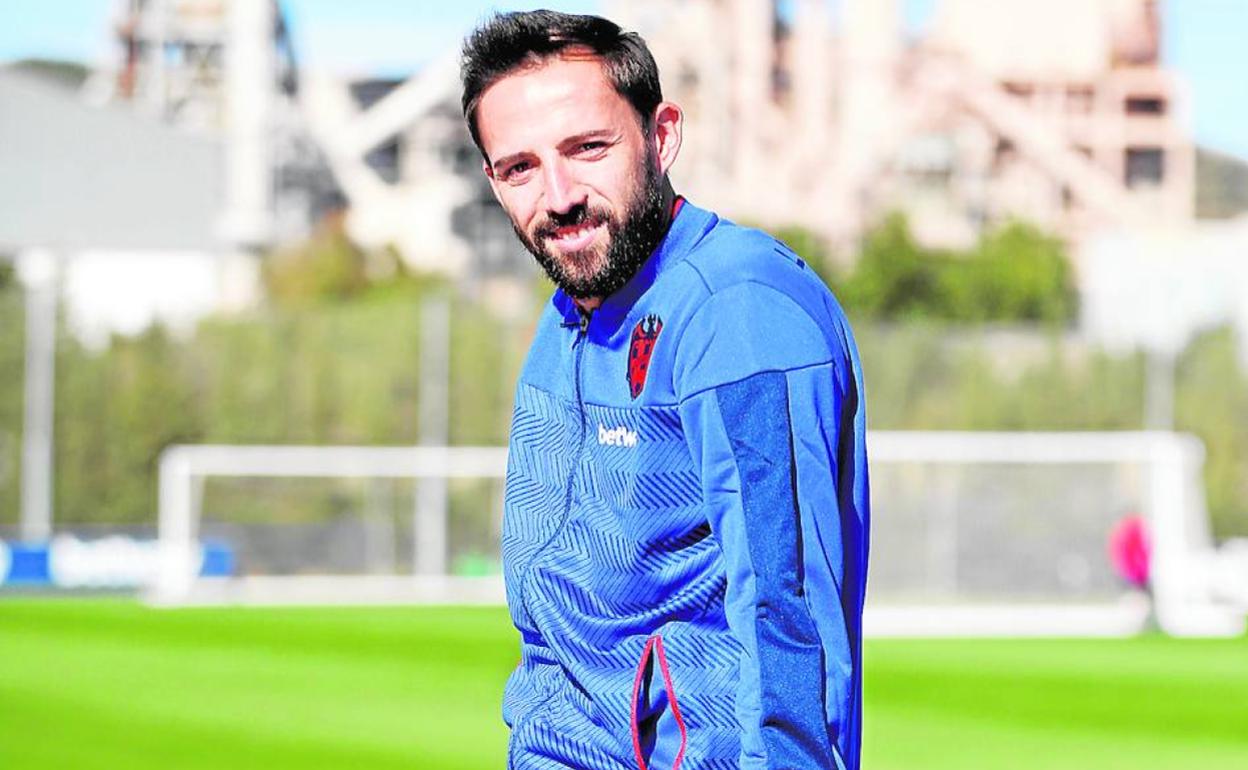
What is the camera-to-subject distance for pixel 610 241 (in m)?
2.46

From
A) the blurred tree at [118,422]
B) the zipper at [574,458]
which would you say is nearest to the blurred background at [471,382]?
the blurred tree at [118,422]

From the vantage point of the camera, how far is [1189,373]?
1208 inches

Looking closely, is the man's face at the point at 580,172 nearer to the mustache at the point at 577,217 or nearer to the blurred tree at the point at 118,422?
the mustache at the point at 577,217

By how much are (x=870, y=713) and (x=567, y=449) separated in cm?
964

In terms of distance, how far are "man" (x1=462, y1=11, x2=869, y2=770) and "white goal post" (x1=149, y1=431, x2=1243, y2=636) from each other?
17.3 metres

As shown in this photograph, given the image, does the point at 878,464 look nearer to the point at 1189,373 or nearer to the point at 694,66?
the point at 1189,373

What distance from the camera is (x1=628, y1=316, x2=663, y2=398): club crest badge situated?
2.39 metres

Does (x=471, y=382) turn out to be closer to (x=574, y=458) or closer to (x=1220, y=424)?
(x=1220, y=424)

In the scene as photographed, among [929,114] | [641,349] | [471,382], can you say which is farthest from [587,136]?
[929,114]

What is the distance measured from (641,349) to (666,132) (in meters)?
0.29

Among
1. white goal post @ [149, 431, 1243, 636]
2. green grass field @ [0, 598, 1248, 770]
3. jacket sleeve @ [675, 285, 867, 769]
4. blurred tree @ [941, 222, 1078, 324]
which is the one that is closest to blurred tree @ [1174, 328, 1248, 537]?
white goal post @ [149, 431, 1243, 636]

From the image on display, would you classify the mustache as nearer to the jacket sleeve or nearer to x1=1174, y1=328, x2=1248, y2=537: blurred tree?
the jacket sleeve

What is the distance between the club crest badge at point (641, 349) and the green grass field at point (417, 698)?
7.29 metres

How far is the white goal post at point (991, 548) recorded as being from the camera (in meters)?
20.3
